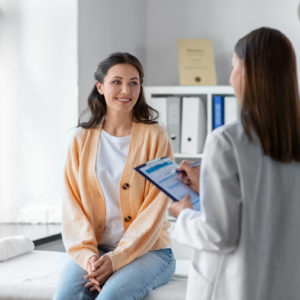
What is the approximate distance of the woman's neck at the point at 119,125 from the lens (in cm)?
197

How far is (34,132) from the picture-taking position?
2.78 metres

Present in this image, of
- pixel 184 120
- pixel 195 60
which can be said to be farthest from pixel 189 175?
pixel 195 60

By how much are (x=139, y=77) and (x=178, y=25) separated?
1344mm

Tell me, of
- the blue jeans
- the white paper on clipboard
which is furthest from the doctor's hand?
the blue jeans

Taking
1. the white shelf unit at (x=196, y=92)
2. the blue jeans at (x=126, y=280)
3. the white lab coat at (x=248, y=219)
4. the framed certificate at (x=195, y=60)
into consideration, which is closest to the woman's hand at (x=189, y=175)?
the white lab coat at (x=248, y=219)

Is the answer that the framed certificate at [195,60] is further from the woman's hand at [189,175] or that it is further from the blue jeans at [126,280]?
the woman's hand at [189,175]

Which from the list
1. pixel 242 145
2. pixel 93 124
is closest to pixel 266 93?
pixel 242 145

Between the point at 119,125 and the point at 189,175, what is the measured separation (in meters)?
0.64

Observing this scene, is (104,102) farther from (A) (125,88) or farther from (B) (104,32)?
(B) (104,32)

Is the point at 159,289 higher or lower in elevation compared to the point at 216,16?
lower

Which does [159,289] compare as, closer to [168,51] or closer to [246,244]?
[246,244]

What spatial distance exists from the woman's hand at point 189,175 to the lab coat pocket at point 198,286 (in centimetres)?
23

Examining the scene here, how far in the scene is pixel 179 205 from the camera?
1.33m

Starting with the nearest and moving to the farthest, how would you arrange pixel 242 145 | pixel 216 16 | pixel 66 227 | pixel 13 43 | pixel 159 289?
pixel 242 145 < pixel 159 289 < pixel 66 227 < pixel 13 43 < pixel 216 16
